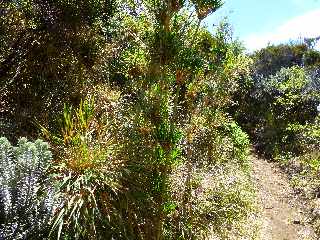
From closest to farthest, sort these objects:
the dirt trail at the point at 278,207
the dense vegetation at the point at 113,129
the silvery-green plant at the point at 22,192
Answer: the silvery-green plant at the point at 22,192 → the dense vegetation at the point at 113,129 → the dirt trail at the point at 278,207

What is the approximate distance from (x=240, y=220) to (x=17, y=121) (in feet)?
12.2

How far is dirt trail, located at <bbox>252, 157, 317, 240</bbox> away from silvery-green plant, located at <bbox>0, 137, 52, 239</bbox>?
5125mm

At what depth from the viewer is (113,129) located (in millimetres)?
6328

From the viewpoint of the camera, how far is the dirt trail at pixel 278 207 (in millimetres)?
9406

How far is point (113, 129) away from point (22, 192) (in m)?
2.09

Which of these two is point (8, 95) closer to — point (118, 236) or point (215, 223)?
point (118, 236)

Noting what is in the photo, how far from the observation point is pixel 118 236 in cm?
Answer: 544

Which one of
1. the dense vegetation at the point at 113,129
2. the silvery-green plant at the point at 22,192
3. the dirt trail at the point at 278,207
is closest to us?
the silvery-green plant at the point at 22,192

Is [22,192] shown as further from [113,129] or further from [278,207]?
[278,207]

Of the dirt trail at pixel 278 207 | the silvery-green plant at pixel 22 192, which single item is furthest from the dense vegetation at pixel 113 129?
the dirt trail at pixel 278 207

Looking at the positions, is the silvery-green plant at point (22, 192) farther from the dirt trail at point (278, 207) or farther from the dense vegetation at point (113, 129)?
the dirt trail at point (278, 207)

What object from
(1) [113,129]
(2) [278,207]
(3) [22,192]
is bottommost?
(2) [278,207]

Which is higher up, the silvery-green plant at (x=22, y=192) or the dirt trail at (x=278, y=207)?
the silvery-green plant at (x=22, y=192)

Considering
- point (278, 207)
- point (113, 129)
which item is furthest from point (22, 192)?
point (278, 207)
